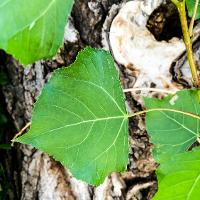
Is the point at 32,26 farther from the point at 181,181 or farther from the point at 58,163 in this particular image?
the point at 58,163

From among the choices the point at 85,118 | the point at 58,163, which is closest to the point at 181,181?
the point at 85,118

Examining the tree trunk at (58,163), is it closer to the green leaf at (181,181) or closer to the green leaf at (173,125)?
the green leaf at (173,125)

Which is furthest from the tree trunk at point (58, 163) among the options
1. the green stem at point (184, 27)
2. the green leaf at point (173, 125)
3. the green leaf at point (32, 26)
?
the green leaf at point (32, 26)

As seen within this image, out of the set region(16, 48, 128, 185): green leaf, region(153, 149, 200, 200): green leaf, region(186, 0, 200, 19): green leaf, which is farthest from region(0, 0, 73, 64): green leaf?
region(186, 0, 200, 19): green leaf

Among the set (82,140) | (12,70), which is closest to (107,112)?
(82,140)

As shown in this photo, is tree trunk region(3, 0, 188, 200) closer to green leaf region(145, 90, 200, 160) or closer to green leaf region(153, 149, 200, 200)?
green leaf region(145, 90, 200, 160)
